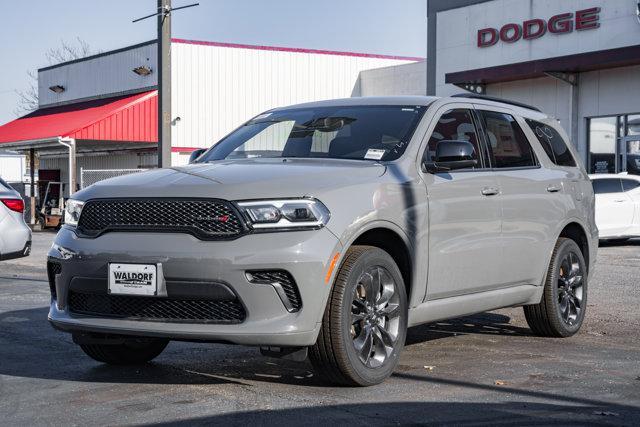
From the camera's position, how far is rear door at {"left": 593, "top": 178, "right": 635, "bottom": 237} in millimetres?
19938

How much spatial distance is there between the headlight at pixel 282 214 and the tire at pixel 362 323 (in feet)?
1.26

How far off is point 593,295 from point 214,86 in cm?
2708

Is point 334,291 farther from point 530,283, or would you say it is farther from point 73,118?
point 73,118

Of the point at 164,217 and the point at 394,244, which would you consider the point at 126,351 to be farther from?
the point at 394,244

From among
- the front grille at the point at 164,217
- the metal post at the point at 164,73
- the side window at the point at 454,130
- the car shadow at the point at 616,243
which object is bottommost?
the car shadow at the point at 616,243

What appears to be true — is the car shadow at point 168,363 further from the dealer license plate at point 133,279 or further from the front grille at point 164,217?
the front grille at point 164,217

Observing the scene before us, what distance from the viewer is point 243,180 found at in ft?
19.2

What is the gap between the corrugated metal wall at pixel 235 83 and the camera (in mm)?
36500

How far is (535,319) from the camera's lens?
8.20 meters

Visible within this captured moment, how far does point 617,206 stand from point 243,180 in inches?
606

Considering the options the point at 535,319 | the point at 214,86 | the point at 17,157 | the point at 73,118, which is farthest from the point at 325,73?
the point at 535,319

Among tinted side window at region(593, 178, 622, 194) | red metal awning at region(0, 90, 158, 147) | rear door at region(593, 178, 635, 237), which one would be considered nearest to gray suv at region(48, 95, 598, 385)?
rear door at region(593, 178, 635, 237)

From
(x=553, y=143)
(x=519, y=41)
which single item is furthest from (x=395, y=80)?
(x=553, y=143)

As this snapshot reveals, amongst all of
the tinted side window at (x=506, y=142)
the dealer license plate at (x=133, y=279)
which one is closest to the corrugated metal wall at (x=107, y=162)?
the tinted side window at (x=506, y=142)
